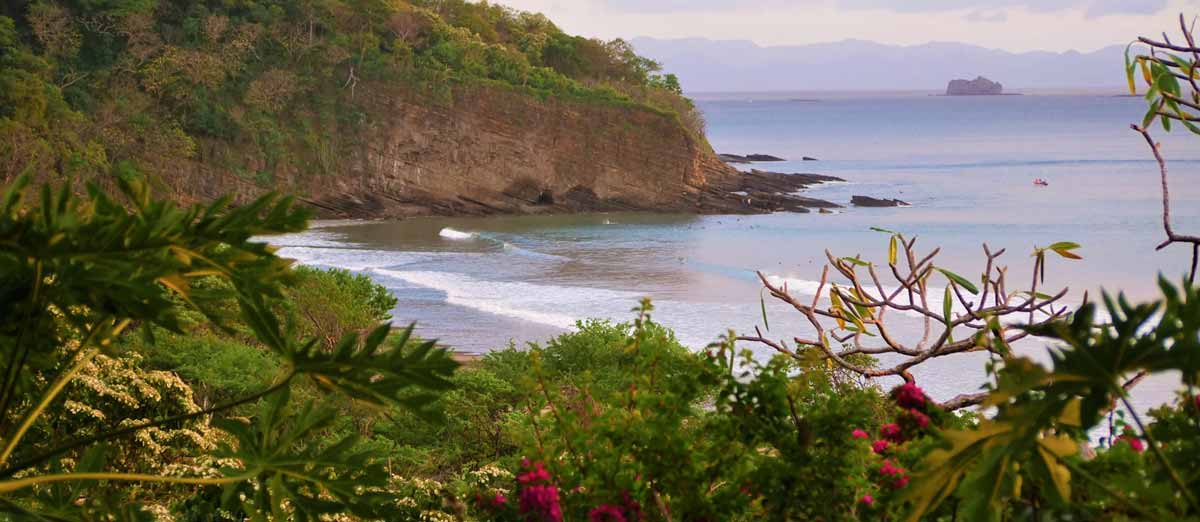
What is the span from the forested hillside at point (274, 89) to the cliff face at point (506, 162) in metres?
0.07

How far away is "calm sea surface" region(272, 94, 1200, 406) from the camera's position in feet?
70.4

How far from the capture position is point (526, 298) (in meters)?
23.4

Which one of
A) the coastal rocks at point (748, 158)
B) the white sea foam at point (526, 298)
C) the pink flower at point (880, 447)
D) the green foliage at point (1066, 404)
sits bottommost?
the white sea foam at point (526, 298)

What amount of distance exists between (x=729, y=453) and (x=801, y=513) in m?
0.20

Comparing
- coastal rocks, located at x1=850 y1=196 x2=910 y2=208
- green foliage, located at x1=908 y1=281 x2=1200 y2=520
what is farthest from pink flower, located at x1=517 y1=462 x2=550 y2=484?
coastal rocks, located at x1=850 y1=196 x2=910 y2=208

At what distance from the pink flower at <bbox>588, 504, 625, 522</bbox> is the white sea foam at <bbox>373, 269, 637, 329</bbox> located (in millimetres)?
17886

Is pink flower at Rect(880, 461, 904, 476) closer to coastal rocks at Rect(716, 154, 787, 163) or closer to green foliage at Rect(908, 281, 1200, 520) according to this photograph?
green foliage at Rect(908, 281, 1200, 520)

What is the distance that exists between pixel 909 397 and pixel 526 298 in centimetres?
2113

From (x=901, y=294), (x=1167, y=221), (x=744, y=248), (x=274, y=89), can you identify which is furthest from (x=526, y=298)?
(x=1167, y=221)

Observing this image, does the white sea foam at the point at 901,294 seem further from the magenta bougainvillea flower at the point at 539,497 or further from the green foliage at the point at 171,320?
the green foliage at the point at 171,320

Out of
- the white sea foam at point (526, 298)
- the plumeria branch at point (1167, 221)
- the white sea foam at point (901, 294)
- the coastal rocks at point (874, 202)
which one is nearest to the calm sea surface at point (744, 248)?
the white sea foam at point (526, 298)

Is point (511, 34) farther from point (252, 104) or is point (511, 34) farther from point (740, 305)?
point (740, 305)

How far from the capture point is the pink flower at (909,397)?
2404 mm

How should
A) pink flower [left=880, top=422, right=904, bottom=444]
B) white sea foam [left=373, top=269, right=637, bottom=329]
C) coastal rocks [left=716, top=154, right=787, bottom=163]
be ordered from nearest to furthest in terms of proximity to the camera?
1. pink flower [left=880, top=422, right=904, bottom=444]
2. white sea foam [left=373, top=269, right=637, bottom=329]
3. coastal rocks [left=716, top=154, right=787, bottom=163]
